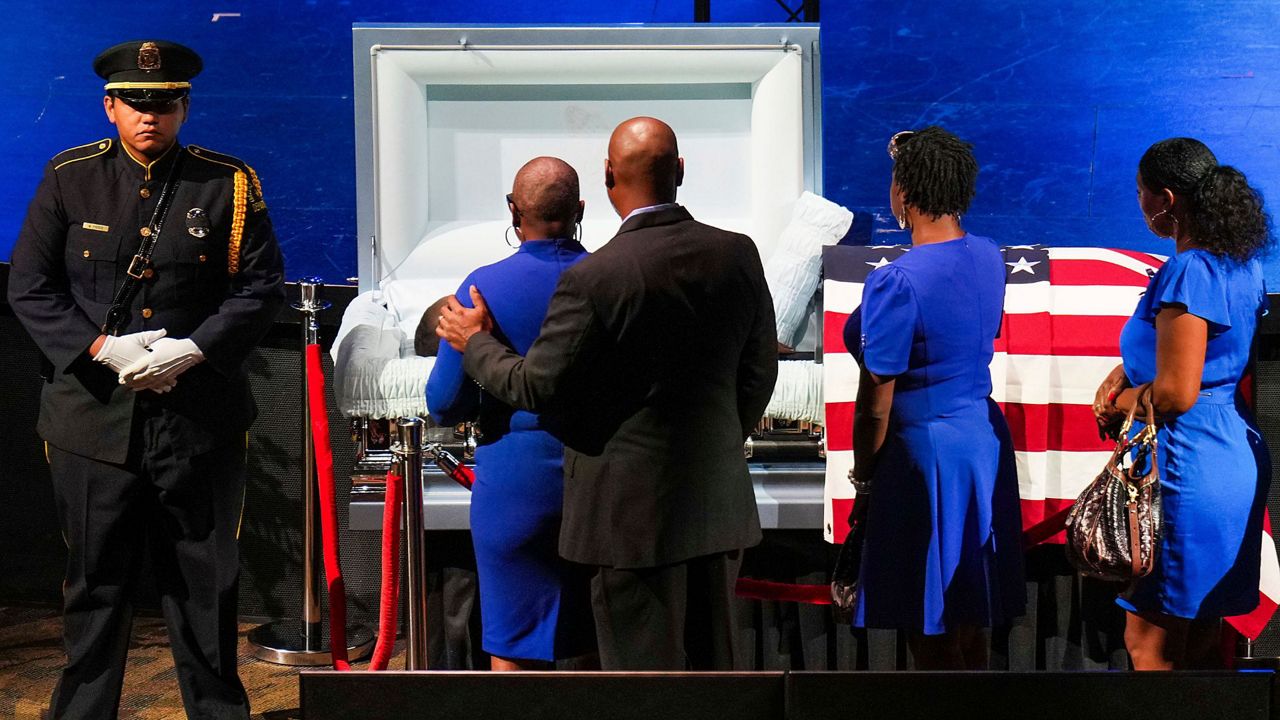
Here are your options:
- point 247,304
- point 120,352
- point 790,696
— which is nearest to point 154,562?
point 120,352

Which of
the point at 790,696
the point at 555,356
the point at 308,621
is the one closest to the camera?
the point at 790,696

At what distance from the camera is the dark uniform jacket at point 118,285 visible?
2.58 meters

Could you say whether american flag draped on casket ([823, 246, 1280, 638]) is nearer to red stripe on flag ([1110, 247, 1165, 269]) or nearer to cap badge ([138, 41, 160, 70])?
red stripe on flag ([1110, 247, 1165, 269])

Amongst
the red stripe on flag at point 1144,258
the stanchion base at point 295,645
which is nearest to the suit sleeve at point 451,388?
the stanchion base at point 295,645

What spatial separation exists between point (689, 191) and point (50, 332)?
182 centimetres

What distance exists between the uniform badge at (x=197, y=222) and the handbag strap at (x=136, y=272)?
0.16 ft

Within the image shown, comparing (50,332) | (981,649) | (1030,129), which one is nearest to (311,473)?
(50,332)

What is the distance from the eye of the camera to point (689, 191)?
366 cm

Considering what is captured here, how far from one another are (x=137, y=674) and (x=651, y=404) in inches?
83.7

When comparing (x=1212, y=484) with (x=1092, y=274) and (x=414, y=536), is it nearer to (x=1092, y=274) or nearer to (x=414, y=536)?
(x=1092, y=274)

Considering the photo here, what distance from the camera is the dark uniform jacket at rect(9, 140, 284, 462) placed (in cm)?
258

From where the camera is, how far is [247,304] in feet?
8.80

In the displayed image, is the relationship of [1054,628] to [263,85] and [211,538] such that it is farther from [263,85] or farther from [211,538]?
[263,85]

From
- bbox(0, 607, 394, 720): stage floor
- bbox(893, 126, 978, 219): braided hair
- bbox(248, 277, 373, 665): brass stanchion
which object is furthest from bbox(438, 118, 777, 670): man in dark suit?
bbox(248, 277, 373, 665): brass stanchion
